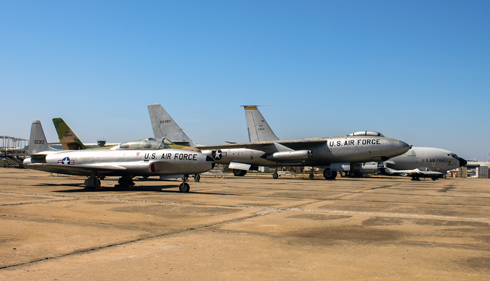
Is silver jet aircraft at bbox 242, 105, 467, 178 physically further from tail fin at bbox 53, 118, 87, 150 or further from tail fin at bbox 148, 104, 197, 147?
tail fin at bbox 53, 118, 87, 150

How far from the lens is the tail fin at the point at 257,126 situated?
115ft

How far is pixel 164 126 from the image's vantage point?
27.4 metres

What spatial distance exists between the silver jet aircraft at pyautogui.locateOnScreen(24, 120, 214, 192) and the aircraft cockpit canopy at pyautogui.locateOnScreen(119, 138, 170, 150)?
0.14 meters

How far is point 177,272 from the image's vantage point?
3480 millimetres

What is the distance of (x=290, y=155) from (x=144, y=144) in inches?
692

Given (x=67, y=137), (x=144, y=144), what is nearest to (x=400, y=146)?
(x=144, y=144)

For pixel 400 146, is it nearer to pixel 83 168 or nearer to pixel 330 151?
pixel 330 151

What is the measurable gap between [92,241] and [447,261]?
432 cm

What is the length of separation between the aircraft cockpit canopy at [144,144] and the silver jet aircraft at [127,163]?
0.14 m

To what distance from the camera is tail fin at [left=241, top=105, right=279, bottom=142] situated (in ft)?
115

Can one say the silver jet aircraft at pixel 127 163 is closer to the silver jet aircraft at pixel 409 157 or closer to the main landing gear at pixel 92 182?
the main landing gear at pixel 92 182

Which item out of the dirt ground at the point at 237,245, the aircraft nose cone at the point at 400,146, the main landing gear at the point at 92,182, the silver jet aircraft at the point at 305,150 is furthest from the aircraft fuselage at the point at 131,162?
the aircraft nose cone at the point at 400,146

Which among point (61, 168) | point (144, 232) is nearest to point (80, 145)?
point (61, 168)

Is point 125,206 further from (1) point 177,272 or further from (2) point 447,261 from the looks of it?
(2) point 447,261
